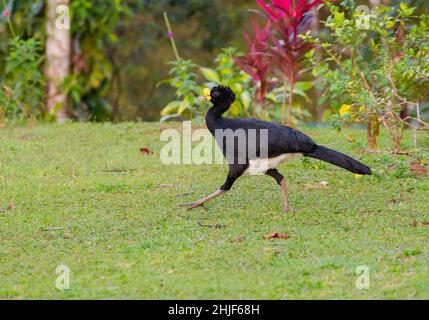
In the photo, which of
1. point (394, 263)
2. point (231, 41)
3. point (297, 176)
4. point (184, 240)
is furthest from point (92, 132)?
point (231, 41)

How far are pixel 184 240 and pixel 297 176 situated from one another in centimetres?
231

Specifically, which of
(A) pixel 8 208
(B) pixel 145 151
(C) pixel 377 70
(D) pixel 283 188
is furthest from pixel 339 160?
(B) pixel 145 151

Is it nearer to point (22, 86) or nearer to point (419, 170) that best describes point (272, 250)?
point (419, 170)

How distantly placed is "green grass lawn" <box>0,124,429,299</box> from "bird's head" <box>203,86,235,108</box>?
85cm

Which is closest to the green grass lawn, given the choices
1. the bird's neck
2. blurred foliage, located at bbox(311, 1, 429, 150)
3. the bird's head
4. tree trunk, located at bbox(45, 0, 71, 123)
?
blurred foliage, located at bbox(311, 1, 429, 150)

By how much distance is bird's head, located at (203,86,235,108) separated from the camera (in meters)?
6.73

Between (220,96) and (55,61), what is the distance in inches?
241

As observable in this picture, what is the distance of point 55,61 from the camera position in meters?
12.3

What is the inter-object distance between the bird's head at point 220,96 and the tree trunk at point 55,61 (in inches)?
226

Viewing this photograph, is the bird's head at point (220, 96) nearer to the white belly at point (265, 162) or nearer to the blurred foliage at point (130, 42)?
the white belly at point (265, 162)

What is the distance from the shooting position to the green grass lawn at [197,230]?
5023 mm

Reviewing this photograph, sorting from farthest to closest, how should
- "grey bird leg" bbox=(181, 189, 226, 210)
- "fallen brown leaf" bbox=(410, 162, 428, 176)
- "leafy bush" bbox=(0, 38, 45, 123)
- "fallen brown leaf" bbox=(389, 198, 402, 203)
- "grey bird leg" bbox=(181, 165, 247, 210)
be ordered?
1. "leafy bush" bbox=(0, 38, 45, 123)
2. "fallen brown leaf" bbox=(410, 162, 428, 176)
3. "fallen brown leaf" bbox=(389, 198, 402, 203)
4. "grey bird leg" bbox=(181, 189, 226, 210)
5. "grey bird leg" bbox=(181, 165, 247, 210)

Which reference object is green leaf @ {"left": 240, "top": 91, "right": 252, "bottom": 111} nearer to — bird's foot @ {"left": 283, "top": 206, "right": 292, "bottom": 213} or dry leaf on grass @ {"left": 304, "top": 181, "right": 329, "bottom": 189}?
dry leaf on grass @ {"left": 304, "top": 181, "right": 329, "bottom": 189}

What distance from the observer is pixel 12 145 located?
9117mm
